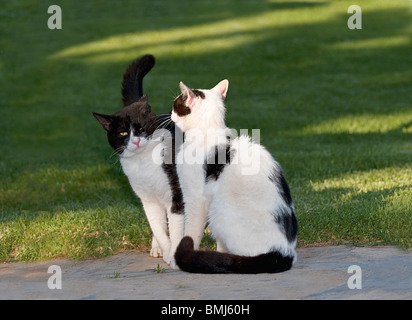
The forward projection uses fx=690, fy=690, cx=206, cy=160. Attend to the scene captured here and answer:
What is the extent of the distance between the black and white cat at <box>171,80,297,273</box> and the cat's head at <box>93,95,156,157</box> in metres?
0.49

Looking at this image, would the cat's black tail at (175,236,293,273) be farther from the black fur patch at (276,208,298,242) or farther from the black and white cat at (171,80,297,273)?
the black fur patch at (276,208,298,242)

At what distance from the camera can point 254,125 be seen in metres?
13.3

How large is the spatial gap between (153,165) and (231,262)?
1.31m

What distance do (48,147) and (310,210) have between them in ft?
24.7

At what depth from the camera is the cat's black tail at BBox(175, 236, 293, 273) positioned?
4.73 meters

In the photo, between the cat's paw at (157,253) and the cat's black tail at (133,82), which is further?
the cat's black tail at (133,82)

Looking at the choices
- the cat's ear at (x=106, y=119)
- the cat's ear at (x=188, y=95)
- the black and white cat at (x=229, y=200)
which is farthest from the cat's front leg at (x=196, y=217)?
the cat's ear at (x=106, y=119)

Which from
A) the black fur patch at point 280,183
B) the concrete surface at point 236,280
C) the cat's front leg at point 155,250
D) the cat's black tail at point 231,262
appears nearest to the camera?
the concrete surface at point 236,280

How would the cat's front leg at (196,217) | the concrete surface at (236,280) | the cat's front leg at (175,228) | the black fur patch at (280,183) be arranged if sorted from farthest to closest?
the cat's front leg at (175,228) < the cat's front leg at (196,217) < the black fur patch at (280,183) < the concrete surface at (236,280)

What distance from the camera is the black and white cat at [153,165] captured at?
564 cm

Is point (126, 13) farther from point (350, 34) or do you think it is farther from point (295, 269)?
point (295, 269)

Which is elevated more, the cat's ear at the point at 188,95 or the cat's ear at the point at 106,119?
the cat's ear at the point at 188,95

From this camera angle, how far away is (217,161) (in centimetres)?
507

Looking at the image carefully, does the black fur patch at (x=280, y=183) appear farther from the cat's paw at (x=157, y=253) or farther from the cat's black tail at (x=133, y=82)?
the cat's black tail at (x=133, y=82)
